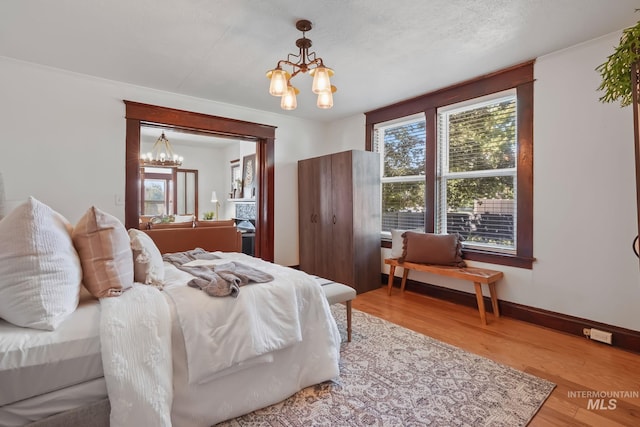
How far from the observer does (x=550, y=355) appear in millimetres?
2318

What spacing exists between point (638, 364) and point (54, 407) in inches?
136

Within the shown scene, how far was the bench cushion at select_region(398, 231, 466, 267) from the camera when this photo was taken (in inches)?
134

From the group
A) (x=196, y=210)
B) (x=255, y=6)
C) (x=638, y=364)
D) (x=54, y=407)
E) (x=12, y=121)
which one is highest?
(x=255, y=6)

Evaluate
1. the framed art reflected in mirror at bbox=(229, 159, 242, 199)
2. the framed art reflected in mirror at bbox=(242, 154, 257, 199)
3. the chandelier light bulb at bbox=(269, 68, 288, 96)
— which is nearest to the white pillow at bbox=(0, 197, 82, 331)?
the chandelier light bulb at bbox=(269, 68, 288, 96)

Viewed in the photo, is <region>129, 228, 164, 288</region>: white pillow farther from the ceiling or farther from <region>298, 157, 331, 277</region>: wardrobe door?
<region>298, 157, 331, 277</region>: wardrobe door

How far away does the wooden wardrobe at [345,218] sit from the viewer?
156 inches

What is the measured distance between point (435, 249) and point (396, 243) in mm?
593

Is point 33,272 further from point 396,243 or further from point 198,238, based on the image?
point 396,243

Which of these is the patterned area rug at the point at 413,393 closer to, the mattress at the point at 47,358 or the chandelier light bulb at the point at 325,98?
the mattress at the point at 47,358

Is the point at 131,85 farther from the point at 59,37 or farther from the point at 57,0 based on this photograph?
the point at 57,0

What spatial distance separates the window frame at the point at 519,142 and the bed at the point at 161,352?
86.0 inches

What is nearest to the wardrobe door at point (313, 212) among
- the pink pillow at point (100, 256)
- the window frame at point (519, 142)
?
the window frame at point (519, 142)

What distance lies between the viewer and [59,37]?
98.0 inches

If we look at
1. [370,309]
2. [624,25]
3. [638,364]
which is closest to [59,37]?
[370,309]
